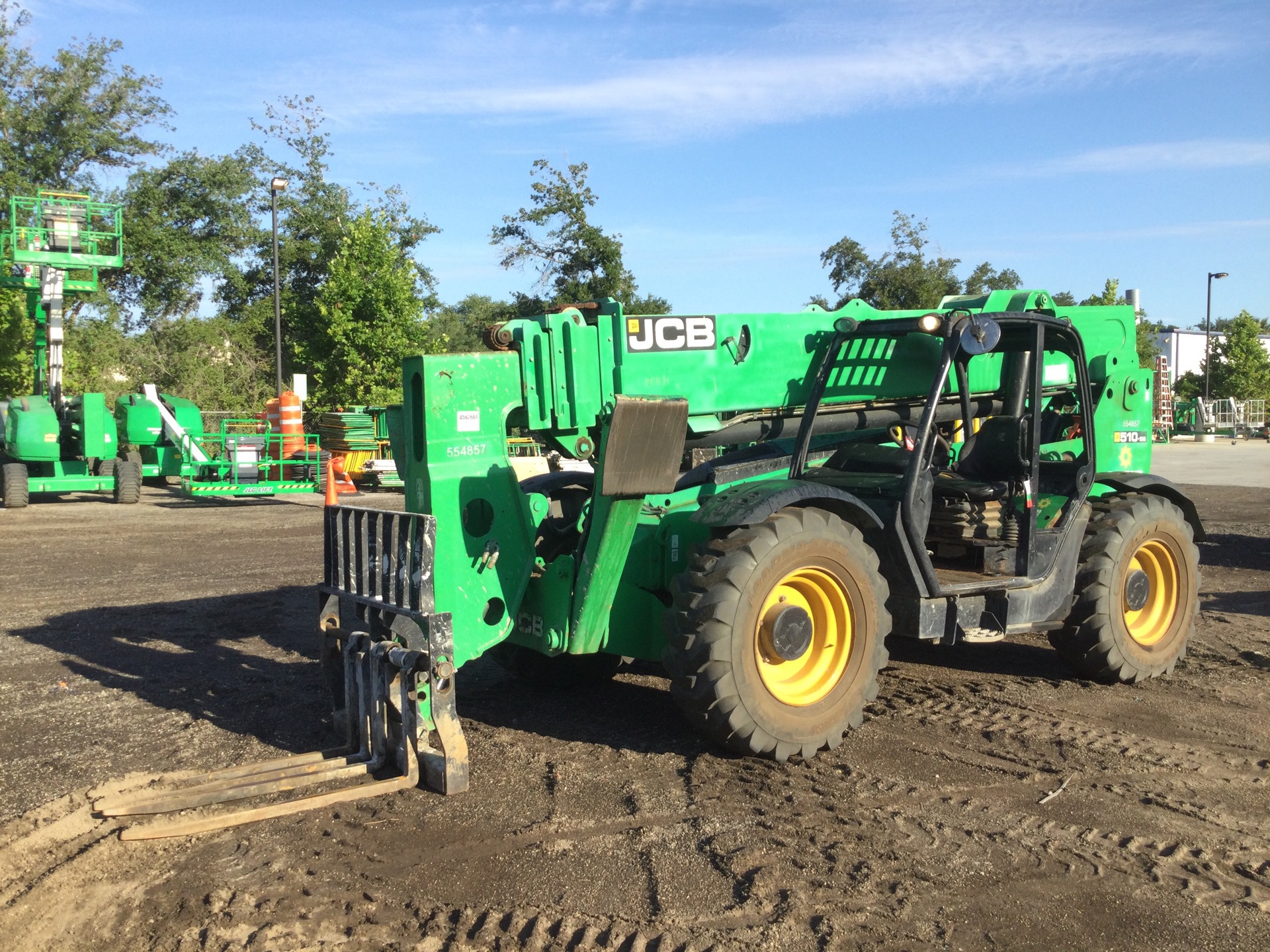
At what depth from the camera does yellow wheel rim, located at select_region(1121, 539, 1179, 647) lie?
22.9ft

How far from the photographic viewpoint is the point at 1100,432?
24.3ft

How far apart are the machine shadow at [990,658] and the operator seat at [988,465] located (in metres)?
1.20

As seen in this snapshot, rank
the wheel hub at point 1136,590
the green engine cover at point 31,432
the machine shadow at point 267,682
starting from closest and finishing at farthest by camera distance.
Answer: the machine shadow at point 267,682 < the wheel hub at point 1136,590 < the green engine cover at point 31,432

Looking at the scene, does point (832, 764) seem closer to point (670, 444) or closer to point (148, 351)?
point (670, 444)

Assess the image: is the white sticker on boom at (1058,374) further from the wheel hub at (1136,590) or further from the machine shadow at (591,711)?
the machine shadow at (591,711)

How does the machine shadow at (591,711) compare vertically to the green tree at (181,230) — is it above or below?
below

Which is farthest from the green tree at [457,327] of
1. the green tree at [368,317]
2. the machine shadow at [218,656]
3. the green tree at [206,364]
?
the machine shadow at [218,656]

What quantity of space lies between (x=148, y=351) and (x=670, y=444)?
35478 millimetres

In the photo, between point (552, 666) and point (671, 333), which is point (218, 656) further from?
point (671, 333)

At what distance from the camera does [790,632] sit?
17.4 feet

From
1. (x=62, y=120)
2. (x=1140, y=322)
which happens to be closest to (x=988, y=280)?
(x=1140, y=322)

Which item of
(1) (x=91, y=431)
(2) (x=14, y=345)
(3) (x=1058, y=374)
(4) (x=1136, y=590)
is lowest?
(4) (x=1136, y=590)

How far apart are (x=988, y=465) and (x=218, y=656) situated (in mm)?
5579

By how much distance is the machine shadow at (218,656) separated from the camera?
619cm
